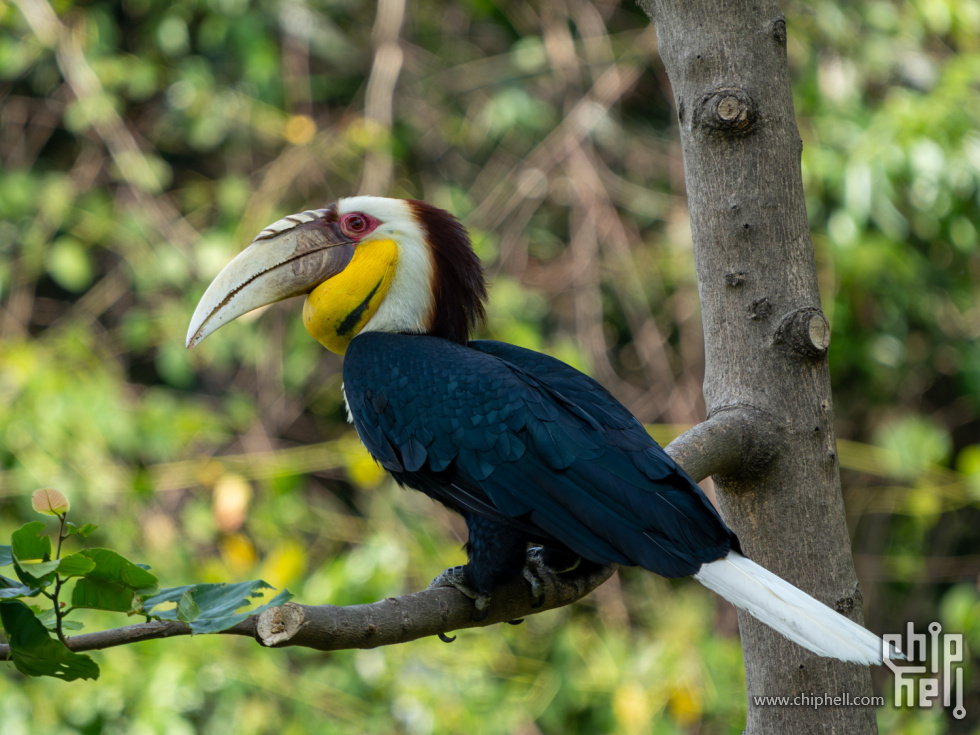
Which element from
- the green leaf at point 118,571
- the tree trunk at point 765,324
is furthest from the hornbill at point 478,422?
the green leaf at point 118,571

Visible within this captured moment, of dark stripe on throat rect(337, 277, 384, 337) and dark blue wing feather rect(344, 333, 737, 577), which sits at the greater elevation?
Answer: dark stripe on throat rect(337, 277, 384, 337)

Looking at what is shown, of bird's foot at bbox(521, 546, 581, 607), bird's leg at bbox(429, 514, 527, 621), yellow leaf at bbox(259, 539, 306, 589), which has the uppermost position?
bird's leg at bbox(429, 514, 527, 621)

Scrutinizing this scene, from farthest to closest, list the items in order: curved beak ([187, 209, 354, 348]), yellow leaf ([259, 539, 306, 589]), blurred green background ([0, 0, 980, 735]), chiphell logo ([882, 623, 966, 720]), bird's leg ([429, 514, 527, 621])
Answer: blurred green background ([0, 0, 980, 735]) → yellow leaf ([259, 539, 306, 589]) → chiphell logo ([882, 623, 966, 720]) → curved beak ([187, 209, 354, 348]) → bird's leg ([429, 514, 527, 621])

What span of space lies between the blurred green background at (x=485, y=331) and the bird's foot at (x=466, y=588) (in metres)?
1.46

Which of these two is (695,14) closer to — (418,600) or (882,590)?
(418,600)

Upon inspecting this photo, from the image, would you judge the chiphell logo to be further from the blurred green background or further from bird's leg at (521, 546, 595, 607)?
bird's leg at (521, 546, 595, 607)

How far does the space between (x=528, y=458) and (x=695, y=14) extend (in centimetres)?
76

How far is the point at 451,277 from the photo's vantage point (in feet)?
6.51

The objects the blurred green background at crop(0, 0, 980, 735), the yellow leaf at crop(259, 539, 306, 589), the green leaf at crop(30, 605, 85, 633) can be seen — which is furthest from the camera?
the blurred green background at crop(0, 0, 980, 735)

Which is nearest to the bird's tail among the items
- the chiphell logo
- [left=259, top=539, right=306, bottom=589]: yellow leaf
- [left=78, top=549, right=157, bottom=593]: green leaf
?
[left=78, top=549, right=157, bottom=593]: green leaf

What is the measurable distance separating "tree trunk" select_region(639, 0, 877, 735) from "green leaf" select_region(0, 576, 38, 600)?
96cm

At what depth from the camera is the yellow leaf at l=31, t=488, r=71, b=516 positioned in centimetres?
106

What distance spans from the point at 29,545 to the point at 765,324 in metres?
1.09

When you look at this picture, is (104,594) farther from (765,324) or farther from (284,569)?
(284,569)
